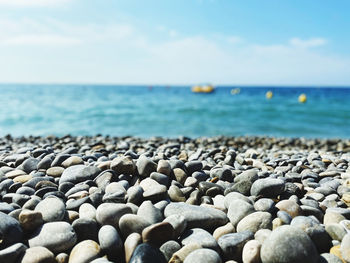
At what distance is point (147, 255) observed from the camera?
63.3 inches

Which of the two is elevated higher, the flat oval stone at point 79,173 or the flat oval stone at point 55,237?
the flat oval stone at point 79,173

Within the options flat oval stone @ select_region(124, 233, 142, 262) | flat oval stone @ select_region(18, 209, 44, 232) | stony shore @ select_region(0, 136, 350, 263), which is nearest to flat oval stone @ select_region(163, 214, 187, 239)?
stony shore @ select_region(0, 136, 350, 263)

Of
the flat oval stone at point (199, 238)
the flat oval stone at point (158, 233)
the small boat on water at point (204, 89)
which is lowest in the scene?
the flat oval stone at point (199, 238)

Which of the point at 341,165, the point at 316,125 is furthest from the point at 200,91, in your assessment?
the point at 341,165

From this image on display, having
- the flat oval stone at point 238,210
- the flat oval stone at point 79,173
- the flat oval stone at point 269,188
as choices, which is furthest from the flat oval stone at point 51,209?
the flat oval stone at point 269,188

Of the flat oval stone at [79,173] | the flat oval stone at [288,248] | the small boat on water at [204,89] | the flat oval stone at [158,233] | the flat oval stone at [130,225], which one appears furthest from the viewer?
the small boat on water at [204,89]

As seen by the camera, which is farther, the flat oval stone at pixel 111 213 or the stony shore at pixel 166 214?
the flat oval stone at pixel 111 213

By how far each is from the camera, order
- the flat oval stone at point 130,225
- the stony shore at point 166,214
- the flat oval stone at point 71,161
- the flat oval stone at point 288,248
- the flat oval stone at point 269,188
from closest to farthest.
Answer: the flat oval stone at point 288,248 < the stony shore at point 166,214 < the flat oval stone at point 130,225 < the flat oval stone at point 269,188 < the flat oval stone at point 71,161

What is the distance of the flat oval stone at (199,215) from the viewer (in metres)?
2.01

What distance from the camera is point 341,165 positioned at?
11.3 feet

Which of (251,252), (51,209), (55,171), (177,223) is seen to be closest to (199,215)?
A: (177,223)

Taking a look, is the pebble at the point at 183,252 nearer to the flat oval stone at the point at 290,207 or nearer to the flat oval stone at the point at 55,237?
the flat oval stone at the point at 55,237

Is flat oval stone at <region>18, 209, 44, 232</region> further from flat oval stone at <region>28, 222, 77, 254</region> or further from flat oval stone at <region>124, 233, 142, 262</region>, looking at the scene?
flat oval stone at <region>124, 233, 142, 262</region>

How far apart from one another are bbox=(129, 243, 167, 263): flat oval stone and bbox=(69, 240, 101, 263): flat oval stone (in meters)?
0.25
